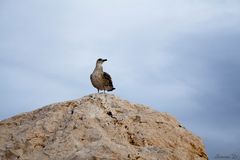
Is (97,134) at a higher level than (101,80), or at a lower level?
lower

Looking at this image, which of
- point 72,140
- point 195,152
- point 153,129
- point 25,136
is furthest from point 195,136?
point 25,136

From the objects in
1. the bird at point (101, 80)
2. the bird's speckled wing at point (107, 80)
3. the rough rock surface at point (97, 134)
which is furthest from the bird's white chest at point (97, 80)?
the rough rock surface at point (97, 134)

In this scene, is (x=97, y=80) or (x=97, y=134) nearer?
(x=97, y=134)

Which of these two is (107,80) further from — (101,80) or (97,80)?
(97,80)

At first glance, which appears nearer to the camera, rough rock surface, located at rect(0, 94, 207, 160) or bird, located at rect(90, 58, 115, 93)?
rough rock surface, located at rect(0, 94, 207, 160)

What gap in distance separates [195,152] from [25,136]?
3.40m

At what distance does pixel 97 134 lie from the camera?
8.54 meters

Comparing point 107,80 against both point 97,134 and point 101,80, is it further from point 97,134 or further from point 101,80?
point 97,134

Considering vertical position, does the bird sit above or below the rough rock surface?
above

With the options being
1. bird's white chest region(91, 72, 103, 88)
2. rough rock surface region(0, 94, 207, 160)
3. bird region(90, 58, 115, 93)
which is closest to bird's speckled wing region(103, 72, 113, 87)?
bird region(90, 58, 115, 93)

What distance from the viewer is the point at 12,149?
8883mm

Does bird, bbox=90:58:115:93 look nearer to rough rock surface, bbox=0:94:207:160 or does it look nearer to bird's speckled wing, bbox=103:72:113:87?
bird's speckled wing, bbox=103:72:113:87

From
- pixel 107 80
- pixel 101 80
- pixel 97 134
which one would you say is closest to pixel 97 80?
pixel 101 80

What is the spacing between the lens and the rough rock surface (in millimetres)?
8031
